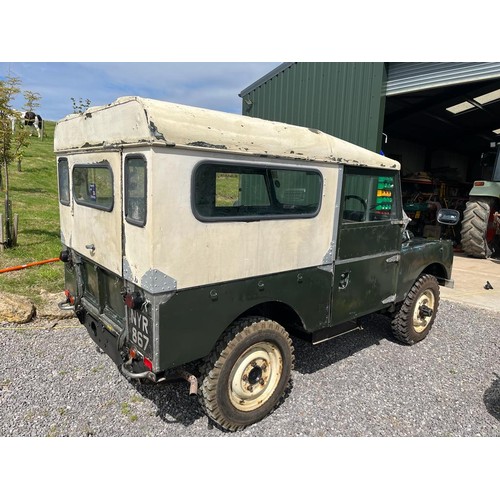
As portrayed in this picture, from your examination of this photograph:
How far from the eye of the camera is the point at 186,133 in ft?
8.38

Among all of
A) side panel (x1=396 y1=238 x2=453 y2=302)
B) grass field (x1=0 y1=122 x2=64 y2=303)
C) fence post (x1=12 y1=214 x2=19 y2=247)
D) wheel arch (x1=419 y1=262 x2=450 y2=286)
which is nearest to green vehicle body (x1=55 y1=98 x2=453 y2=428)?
side panel (x1=396 y1=238 x2=453 y2=302)

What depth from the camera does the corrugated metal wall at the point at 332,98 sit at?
784 cm

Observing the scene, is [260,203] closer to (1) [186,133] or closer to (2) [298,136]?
(2) [298,136]

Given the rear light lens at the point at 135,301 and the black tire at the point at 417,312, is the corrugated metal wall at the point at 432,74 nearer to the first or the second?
the black tire at the point at 417,312

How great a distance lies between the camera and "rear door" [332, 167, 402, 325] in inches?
148

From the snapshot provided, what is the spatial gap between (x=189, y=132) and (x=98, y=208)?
1.20m

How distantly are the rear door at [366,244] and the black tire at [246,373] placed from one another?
780 millimetres

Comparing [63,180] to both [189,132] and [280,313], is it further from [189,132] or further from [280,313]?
[280,313]

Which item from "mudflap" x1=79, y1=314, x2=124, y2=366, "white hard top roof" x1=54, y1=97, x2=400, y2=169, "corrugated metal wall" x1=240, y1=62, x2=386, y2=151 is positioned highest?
"corrugated metal wall" x1=240, y1=62, x2=386, y2=151

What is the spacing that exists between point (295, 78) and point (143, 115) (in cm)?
780

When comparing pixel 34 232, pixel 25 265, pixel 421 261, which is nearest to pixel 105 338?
pixel 421 261

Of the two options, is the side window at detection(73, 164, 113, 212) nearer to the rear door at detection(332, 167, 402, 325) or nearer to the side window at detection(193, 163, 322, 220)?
the side window at detection(193, 163, 322, 220)

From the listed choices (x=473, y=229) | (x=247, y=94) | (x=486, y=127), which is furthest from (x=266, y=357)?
(x=486, y=127)

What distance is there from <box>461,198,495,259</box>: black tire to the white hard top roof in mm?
7430
